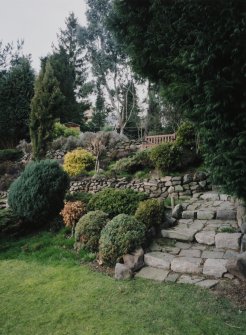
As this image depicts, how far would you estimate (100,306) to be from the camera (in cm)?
382

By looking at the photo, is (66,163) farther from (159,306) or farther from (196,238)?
(159,306)

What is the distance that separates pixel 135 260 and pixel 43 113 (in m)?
10.1

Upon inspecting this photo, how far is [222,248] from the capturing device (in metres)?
→ 4.99

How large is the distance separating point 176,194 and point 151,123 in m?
15.3

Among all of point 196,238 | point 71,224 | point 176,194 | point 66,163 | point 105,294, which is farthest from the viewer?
point 66,163

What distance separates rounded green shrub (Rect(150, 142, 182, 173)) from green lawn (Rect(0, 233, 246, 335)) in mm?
4927

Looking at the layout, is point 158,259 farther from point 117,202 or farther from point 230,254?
point 117,202

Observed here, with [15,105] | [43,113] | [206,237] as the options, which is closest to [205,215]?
[206,237]

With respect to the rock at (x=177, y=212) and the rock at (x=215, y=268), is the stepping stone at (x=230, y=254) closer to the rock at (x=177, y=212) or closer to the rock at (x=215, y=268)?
the rock at (x=215, y=268)

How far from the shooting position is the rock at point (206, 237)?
5.17 metres

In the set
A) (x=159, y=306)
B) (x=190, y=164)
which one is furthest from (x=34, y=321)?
(x=190, y=164)

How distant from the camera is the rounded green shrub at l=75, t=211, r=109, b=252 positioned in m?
5.69

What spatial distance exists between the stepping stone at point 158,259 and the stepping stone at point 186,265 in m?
0.11

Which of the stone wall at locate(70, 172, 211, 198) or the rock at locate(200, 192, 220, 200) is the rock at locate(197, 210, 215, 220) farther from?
the stone wall at locate(70, 172, 211, 198)
